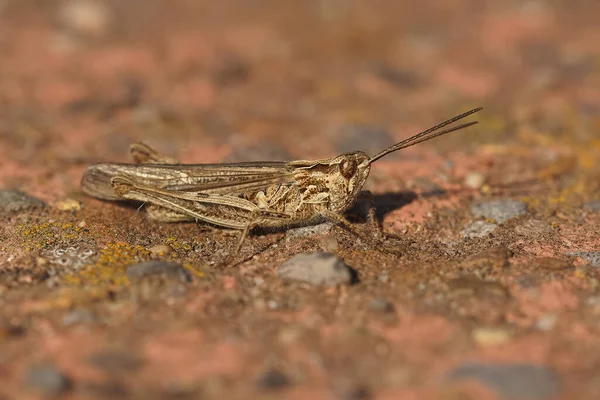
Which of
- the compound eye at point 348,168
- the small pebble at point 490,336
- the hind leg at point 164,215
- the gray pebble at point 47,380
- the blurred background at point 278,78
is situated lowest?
the gray pebble at point 47,380

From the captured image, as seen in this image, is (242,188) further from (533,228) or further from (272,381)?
(533,228)

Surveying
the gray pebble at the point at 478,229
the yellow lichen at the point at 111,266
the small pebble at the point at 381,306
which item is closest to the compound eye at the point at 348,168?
the gray pebble at the point at 478,229

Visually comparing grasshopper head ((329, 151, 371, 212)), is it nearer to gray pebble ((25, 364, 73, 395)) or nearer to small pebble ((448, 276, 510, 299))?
small pebble ((448, 276, 510, 299))

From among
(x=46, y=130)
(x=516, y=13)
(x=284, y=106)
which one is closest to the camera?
(x=46, y=130)

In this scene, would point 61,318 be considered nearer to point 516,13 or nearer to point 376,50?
point 376,50

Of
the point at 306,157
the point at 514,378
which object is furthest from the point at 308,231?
the point at 514,378

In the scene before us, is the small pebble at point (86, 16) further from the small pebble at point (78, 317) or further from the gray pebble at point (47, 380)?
the gray pebble at point (47, 380)

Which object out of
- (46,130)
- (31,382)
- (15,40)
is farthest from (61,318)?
(15,40)
